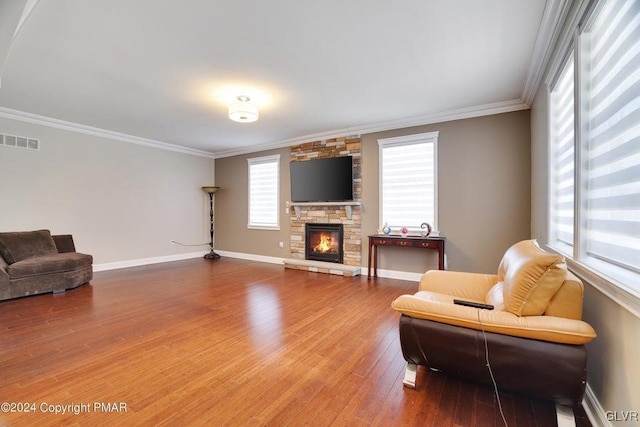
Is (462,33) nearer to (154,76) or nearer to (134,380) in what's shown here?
(154,76)

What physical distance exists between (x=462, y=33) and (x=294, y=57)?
61.5 inches

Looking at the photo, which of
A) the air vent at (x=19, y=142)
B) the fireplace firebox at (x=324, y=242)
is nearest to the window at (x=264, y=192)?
the fireplace firebox at (x=324, y=242)

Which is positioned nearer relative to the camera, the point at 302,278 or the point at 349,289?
the point at 349,289

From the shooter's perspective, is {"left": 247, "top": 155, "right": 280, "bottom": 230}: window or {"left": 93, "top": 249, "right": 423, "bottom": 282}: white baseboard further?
{"left": 247, "top": 155, "right": 280, "bottom": 230}: window

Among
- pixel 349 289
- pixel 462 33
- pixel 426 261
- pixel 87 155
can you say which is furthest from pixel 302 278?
pixel 87 155

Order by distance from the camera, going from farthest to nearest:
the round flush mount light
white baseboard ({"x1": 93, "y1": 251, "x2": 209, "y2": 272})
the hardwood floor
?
white baseboard ({"x1": 93, "y1": 251, "x2": 209, "y2": 272}) → the round flush mount light → the hardwood floor

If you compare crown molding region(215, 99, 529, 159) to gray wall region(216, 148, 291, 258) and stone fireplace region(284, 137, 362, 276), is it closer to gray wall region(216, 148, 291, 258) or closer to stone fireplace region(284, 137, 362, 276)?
stone fireplace region(284, 137, 362, 276)

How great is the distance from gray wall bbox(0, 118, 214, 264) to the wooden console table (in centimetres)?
470

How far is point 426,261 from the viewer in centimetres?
457

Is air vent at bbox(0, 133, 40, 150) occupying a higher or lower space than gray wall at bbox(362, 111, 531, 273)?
higher

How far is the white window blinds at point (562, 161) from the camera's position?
7.57ft

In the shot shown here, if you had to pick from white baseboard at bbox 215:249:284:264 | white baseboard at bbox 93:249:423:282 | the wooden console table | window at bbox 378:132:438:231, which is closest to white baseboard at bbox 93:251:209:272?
white baseboard at bbox 93:249:423:282

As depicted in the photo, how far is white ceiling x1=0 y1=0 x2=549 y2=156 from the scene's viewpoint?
2207mm

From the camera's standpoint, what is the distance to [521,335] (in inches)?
58.1
